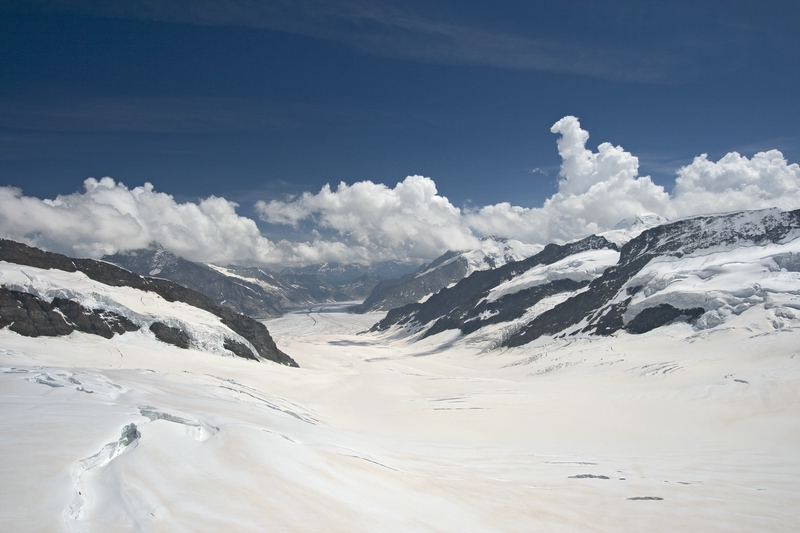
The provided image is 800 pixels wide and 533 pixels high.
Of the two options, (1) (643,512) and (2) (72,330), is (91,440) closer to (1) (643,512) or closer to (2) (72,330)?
(1) (643,512)

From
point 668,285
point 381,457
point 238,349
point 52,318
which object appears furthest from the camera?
point 668,285

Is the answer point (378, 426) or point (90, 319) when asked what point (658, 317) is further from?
A: point (90, 319)

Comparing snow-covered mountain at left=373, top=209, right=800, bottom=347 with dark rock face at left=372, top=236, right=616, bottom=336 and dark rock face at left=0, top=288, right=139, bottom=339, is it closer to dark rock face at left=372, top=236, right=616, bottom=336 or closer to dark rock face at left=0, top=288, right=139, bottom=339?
dark rock face at left=372, top=236, right=616, bottom=336

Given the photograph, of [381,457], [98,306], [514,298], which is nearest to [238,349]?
[98,306]

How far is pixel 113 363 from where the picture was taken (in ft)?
102

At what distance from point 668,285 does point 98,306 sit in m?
89.1

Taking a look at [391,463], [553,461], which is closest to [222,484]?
[391,463]

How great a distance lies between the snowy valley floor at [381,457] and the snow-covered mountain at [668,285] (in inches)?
1484

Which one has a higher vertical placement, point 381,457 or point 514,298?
point 514,298

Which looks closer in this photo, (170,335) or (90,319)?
(90,319)

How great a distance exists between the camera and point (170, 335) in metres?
41.8

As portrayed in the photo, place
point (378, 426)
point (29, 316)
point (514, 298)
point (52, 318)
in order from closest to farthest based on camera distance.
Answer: point (378, 426) → point (29, 316) → point (52, 318) → point (514, 298)

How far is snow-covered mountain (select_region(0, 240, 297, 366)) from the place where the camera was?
36.0 metres

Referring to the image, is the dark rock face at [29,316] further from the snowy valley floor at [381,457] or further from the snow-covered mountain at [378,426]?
the snowy valley floor at [381,457]
